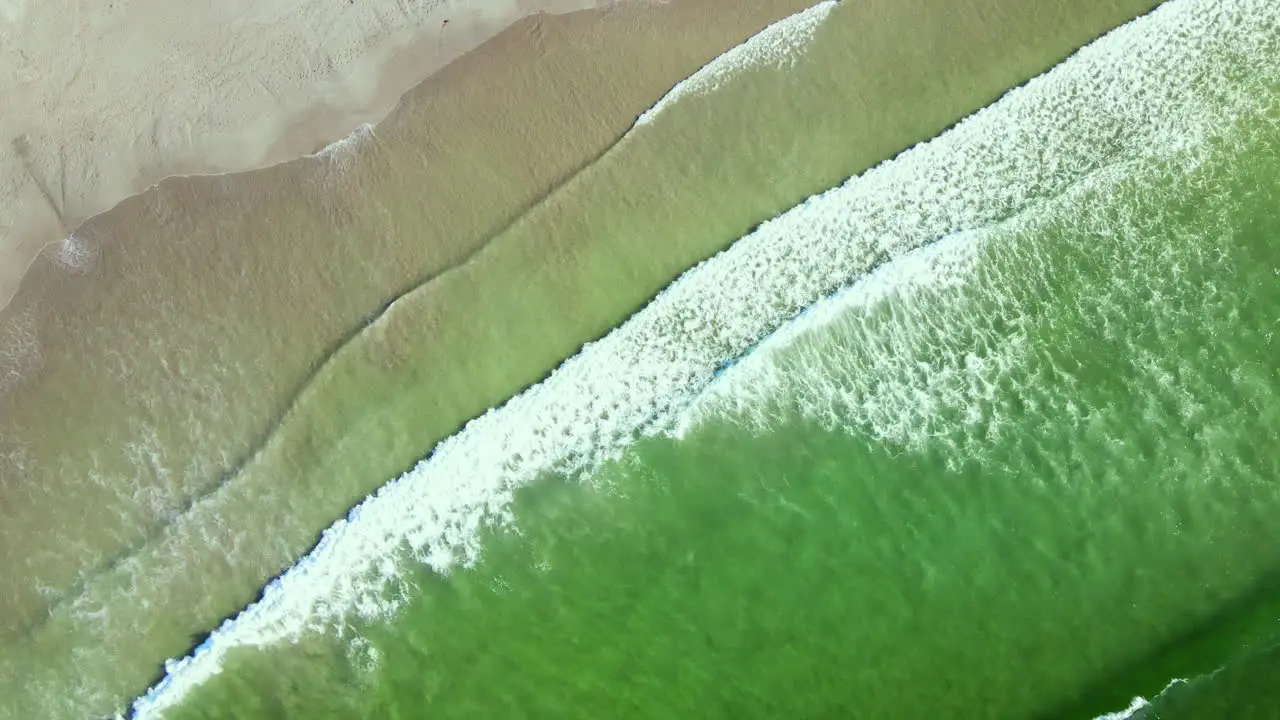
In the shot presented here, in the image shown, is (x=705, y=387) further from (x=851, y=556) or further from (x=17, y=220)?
(x=17, y=220)

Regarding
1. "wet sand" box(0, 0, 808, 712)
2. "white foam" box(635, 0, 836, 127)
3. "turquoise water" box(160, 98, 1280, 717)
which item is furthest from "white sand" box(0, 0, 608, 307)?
"turquoise water" box(160, 98, 1280, 717)

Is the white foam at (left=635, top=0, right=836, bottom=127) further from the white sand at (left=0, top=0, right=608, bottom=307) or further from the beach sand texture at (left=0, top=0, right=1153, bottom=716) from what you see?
the white sand at (left=0, top=0, right=608, bottom=307)

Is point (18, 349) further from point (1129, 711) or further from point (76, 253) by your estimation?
point (1129, 711)

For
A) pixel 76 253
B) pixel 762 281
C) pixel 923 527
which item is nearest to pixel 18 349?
pixel 76 253

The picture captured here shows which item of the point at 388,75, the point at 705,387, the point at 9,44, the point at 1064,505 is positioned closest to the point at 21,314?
the point at 9,44

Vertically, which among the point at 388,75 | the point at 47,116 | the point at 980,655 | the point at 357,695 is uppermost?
the point at 47,116

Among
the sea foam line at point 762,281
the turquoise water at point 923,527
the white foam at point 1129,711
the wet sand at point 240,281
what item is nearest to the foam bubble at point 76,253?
the wet sand at point 240,281
